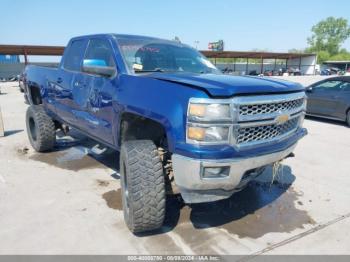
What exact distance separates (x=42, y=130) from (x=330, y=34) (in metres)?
116

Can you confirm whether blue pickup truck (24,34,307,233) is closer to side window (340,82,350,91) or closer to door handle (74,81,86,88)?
door handle (74,81,86,88)

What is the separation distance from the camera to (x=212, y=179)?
269cm

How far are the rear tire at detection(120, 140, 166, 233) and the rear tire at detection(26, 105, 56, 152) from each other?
315 centimetres

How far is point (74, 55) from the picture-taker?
494 cm

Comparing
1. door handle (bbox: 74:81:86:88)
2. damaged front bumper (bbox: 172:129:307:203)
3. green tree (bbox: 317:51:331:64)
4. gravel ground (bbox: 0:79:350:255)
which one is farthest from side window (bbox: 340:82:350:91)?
green tree (bbox: 317:51:331:64)

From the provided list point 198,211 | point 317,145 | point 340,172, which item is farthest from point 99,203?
point 317,145

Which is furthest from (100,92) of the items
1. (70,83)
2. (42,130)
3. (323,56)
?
(323,56)

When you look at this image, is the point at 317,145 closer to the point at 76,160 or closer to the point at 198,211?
the point at 198,211

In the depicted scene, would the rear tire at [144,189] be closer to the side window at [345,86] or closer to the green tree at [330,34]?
the side window at [345,86]

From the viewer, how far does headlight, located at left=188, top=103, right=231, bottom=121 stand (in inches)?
101

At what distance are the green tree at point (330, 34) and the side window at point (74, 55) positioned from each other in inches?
4462

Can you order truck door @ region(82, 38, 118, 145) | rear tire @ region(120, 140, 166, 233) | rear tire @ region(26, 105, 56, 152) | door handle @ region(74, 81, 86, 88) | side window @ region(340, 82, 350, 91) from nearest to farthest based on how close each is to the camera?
1. rear tire @ region(120, 140, 166, 233)
2. truck door @ region(82, 38, 118, 145)
3. door handle @ region(74, 81, 86, 88)
4. rear tire @ region(26, 105, 56, 152)
5. side window @ region(340, 82, 350, 91)

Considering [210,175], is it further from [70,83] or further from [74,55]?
[74,55]

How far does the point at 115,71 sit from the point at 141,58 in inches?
15.8
